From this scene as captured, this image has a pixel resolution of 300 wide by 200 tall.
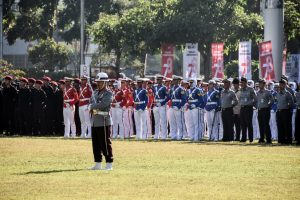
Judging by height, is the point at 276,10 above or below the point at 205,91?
above

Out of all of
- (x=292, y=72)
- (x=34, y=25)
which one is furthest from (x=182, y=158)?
(x=34, y=25)

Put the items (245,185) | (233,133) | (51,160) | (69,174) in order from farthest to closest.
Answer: (233,133) → (51,160) → (69,174) → (245,185)

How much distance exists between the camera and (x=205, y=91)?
38.9 m

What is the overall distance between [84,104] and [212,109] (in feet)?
16.0

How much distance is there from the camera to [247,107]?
36.7 meters

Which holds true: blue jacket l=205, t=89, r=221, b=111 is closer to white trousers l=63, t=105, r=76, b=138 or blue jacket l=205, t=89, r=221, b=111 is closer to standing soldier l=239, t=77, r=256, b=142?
standing soldier l=239, t=77, r=256, b=142

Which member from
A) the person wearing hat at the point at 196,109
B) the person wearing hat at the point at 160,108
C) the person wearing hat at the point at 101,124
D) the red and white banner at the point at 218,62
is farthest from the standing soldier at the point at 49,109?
the person wearing hat at the point at 101,124

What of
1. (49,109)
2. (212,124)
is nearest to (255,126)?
(212,124)

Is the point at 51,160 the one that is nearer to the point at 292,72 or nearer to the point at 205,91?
the point at 205,91

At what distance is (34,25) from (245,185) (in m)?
67.4

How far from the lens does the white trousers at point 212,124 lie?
38.4 metres

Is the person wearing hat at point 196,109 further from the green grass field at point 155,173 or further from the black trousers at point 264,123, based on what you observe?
the green grass field at point 155,173

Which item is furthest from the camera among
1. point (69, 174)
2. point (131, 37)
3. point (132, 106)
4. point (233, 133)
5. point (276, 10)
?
point (131, 37)

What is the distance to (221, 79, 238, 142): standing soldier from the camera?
122 feet
